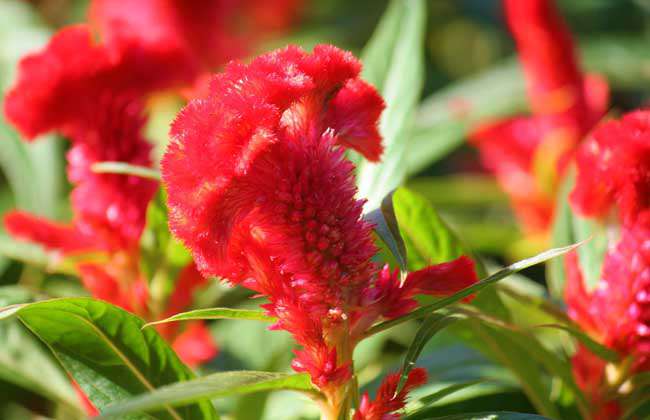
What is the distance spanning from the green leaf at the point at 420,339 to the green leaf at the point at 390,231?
7 cm

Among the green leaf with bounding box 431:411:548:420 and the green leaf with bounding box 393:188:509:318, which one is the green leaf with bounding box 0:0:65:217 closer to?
the green leaf with bounding box 393:188:509:318

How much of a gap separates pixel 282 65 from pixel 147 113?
57cm

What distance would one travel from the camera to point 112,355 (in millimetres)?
921

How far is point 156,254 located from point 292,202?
0.57 meters

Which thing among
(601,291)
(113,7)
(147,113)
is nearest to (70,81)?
(147,113)

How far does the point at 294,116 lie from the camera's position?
825 mm

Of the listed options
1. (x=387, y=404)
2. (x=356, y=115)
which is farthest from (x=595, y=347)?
(x=356, y=115)

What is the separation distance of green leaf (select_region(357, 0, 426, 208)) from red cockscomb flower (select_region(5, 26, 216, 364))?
331mm

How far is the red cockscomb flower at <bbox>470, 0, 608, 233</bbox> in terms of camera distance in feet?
5.99

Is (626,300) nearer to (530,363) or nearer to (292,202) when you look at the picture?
(530,363)

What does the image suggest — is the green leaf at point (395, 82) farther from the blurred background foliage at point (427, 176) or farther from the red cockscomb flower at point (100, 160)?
the red cockscomb flower at point (100, 160)

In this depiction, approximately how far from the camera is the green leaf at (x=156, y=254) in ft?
4.25

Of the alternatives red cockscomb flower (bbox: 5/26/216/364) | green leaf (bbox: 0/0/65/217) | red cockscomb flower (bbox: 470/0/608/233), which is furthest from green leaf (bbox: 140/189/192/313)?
red cockscomb flower (bbox: 470/0/608/233)

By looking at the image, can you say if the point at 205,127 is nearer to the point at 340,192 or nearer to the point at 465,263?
the point at 340,192
